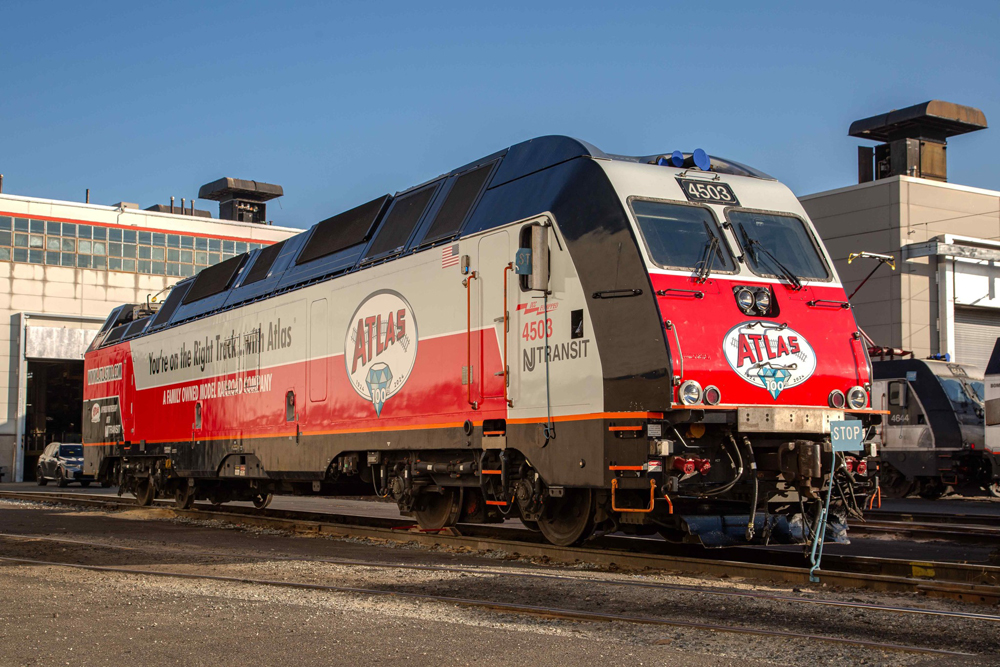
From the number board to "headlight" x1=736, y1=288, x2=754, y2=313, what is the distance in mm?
1129

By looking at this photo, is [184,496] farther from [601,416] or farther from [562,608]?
[562,608]

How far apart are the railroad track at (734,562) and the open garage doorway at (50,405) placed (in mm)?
35652

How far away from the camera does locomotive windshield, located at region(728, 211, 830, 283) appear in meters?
10.1

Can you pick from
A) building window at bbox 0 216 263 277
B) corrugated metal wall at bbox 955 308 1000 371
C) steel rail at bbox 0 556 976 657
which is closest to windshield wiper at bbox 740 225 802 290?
steel rail at bbox 0 556 976 657

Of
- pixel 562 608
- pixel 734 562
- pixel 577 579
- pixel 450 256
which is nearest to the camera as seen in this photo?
pixel 562 608

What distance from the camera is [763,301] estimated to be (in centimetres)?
A: 967

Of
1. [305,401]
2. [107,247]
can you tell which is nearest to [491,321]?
[305,401]

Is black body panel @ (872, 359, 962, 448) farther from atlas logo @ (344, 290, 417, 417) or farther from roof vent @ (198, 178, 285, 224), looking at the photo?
roof vent @ (198, 178, 285, 224)

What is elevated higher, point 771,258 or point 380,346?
point 771,258

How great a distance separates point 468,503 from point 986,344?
1158 inches

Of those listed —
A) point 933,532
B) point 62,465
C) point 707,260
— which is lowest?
point 62,465

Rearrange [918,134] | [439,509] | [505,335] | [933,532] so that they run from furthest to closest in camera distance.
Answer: [918,134] < [933,532] < [439,509] < [505,335]

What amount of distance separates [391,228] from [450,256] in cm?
184

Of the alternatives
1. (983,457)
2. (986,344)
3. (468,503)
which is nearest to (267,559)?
(468,503)
